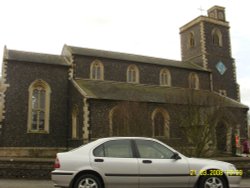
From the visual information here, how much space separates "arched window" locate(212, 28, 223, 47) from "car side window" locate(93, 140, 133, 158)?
30.5 m

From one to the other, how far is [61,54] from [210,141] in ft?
62.0

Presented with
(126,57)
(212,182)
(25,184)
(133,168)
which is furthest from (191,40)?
(133,168)

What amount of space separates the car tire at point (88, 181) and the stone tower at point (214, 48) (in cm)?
2796

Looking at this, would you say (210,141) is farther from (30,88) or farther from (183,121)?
(30,88)

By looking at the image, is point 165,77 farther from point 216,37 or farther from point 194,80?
point 216,37

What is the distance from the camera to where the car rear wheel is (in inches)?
312

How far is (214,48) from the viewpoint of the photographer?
117 ft

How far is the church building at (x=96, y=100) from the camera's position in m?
21.8

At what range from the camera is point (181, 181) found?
787 cm

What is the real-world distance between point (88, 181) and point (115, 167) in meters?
0.71

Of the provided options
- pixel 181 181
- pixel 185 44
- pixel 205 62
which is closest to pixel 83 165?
pixel 181 181

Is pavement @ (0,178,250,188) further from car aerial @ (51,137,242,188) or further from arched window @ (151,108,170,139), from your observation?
arched window @ (151,108,170,139)

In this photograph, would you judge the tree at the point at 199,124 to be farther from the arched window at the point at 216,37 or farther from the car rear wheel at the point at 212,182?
the arched window at the point at 216,37

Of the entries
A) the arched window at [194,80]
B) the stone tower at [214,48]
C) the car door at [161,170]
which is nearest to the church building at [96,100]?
the arched window at [194,80]
